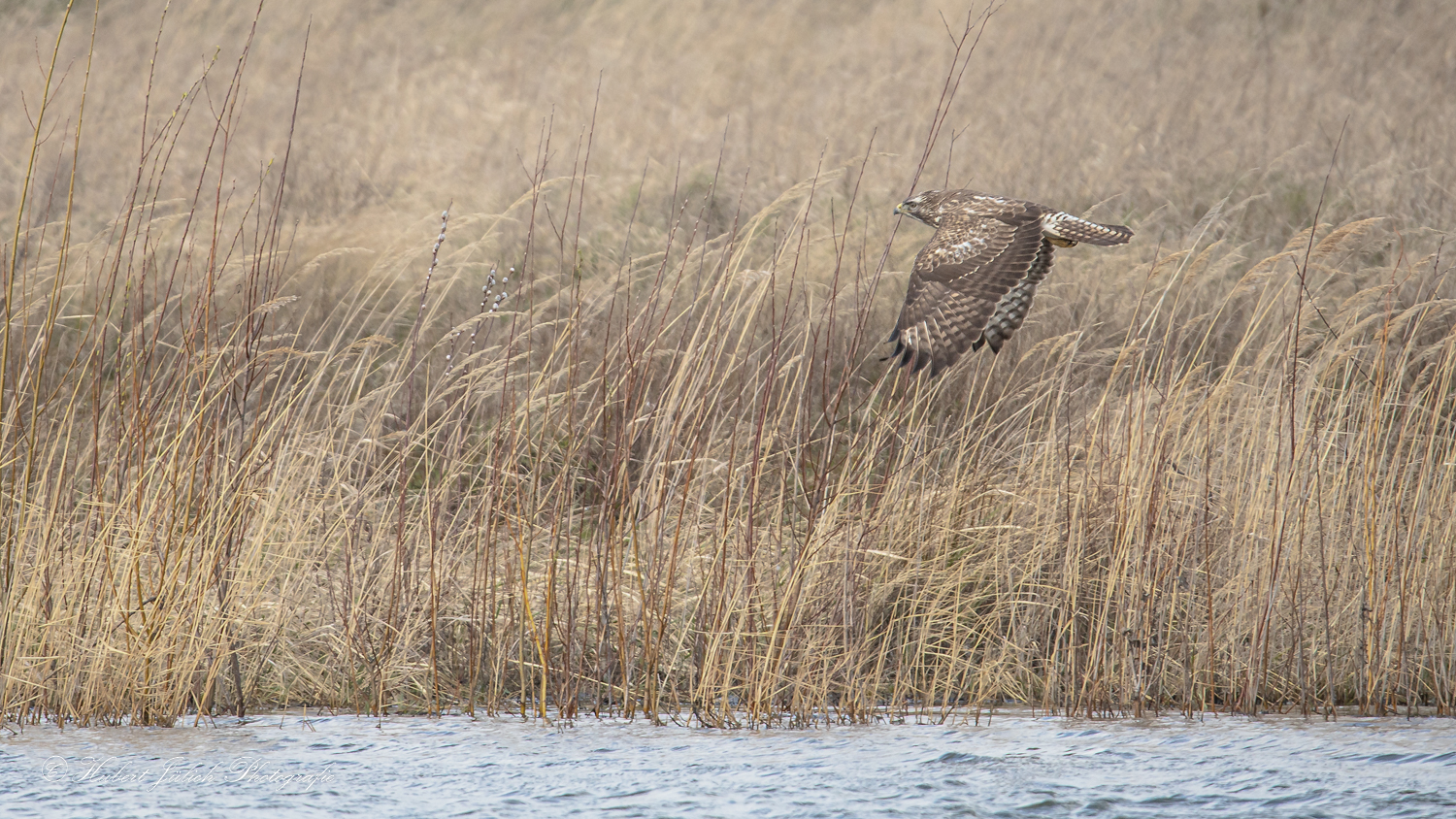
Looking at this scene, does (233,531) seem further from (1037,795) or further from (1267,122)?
(1267,122)

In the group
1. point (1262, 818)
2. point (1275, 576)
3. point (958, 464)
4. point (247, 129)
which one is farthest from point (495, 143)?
point (1262, 818)

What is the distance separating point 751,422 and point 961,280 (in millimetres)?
821

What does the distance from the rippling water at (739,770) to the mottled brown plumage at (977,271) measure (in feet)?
3.85

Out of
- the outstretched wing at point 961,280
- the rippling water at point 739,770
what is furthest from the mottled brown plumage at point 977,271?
the rippling water at point 739,770

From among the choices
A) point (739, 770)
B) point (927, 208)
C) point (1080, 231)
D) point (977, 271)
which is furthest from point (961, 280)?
point (739, 770)

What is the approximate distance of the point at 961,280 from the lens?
4551 mm

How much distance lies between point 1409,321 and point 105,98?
1432cm

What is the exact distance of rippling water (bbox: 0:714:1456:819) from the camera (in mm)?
3002

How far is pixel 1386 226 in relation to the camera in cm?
891

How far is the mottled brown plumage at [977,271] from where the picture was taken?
4359 mm

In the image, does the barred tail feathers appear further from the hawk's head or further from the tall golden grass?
the hawk's head

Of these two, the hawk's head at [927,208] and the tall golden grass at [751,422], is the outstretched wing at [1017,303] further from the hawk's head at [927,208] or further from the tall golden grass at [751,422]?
the hawk's head at [927,208]

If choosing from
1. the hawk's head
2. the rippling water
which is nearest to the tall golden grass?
the rippling water

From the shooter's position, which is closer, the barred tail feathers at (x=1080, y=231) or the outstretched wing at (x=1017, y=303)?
the barred tail feathers at (x=1080, y=231)
